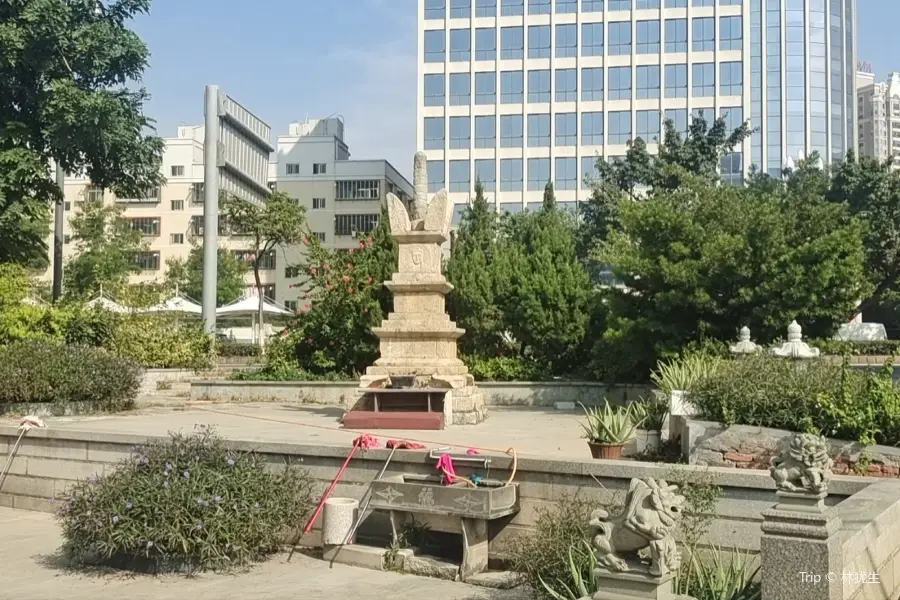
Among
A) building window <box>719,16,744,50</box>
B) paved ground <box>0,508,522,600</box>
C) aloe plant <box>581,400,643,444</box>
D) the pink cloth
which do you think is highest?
building window <box>719,16,744,50</box>

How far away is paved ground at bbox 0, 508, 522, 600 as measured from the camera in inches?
280

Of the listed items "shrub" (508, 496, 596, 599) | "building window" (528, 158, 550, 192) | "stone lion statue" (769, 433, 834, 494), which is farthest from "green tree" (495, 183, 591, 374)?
"building window" (528, 158, 550, 192)

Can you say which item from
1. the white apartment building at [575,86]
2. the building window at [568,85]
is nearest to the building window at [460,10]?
the white apartment building at [575,86]

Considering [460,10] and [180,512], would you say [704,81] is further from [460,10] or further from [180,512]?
[180,512]

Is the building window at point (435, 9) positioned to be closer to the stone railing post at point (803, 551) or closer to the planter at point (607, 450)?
the planter at point (607, 450)

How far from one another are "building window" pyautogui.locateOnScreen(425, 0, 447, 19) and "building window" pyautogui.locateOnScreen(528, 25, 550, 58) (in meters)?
5.98

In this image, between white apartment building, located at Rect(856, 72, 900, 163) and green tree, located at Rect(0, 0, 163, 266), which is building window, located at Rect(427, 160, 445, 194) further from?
white apartment building, located at Rect(856, 72, 900, 163)

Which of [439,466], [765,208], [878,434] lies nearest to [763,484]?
[878,434]

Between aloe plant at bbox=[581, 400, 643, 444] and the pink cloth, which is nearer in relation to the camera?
the pink cloth

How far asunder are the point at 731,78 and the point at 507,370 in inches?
1688

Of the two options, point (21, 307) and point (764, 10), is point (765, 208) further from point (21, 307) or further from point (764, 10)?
point (764, 10)

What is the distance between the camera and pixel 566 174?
6078cm

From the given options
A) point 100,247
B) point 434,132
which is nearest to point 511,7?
point 434,132

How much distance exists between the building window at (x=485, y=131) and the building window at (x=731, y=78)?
14932mm
